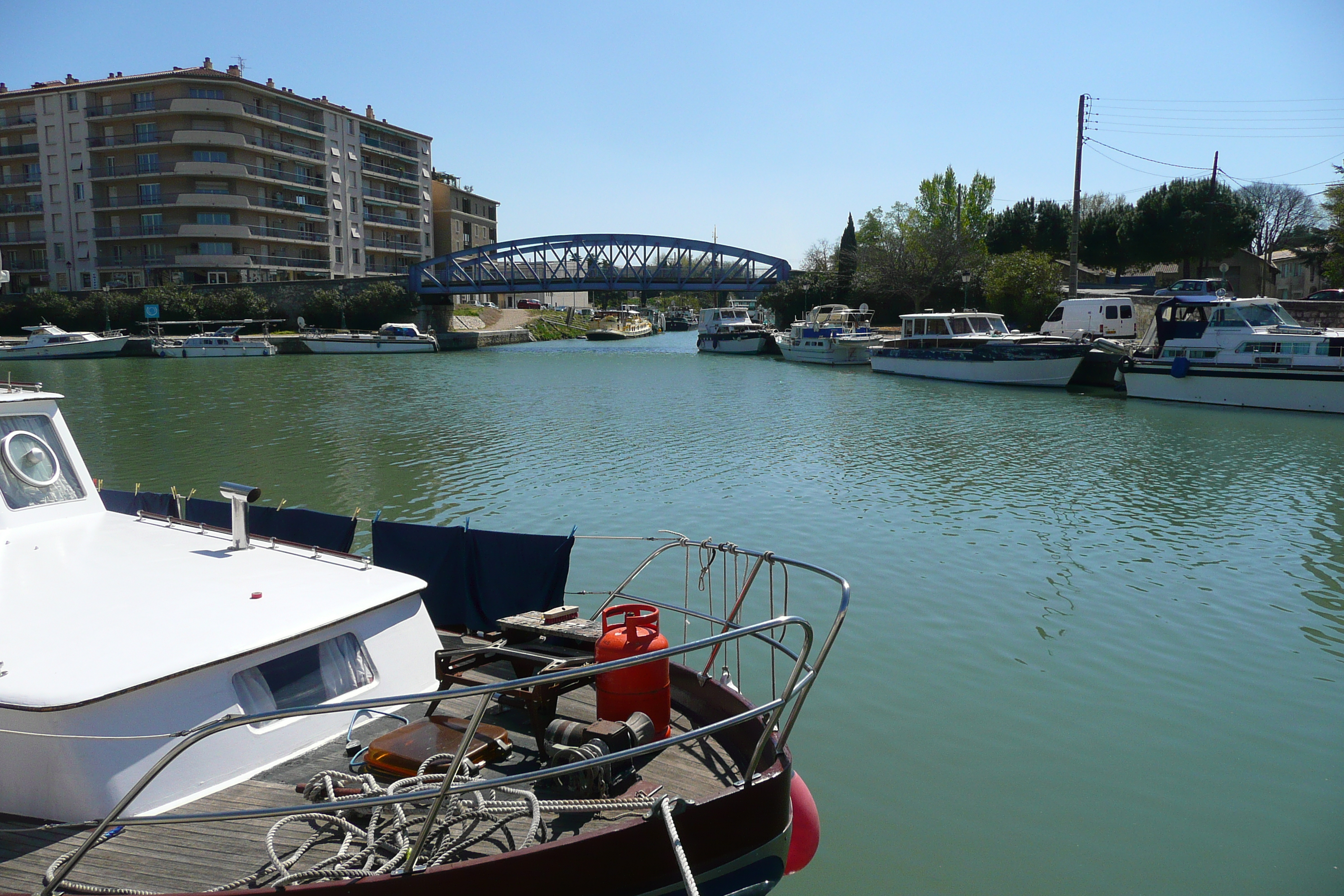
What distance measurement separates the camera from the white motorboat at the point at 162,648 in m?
4.75

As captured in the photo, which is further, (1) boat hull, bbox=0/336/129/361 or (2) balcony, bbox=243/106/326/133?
(2) balcony, bbox=243/106/326/133

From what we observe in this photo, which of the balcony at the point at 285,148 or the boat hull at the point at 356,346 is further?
the balcony at the point at 285,148

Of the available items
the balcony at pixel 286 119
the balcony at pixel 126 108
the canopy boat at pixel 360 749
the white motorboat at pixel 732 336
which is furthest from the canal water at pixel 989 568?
the balcony at pixel 286 119

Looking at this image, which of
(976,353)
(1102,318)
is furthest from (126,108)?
(1102,318)

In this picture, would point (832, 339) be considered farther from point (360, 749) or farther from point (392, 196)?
point (392, 196)

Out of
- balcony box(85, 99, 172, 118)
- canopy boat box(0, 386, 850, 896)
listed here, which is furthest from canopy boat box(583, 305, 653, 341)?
canopy boat box(0, 386, 850, 896)

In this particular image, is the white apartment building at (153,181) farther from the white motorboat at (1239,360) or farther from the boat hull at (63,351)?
the white motorboat at (1239,360)

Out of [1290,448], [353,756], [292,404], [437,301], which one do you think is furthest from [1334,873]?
Answer: [437,301]

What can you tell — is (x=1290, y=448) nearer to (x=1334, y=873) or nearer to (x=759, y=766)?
(x=1334, y=873)

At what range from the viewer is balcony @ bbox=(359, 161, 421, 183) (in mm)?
88812

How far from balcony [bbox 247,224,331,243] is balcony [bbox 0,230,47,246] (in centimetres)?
1879

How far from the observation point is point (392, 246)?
300ft

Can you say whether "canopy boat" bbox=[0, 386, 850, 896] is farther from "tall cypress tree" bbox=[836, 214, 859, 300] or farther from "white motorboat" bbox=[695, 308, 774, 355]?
"tall cypress tree" bbox=[836, 214, 859, 300]

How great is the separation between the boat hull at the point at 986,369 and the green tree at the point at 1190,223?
30.9 m
